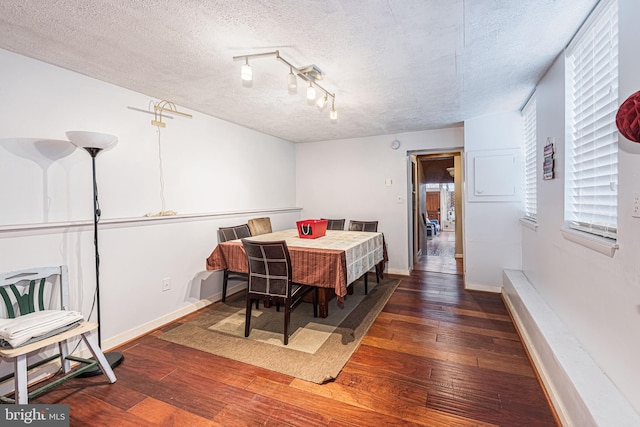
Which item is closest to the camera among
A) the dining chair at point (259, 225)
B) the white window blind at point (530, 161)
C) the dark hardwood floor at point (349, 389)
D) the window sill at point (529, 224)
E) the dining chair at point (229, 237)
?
the dark hardwood floor at point (349, 389)

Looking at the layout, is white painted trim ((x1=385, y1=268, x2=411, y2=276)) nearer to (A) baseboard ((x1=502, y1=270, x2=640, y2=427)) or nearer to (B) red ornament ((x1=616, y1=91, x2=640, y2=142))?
(A) baseboard ((x1=502, y1=270, x2=640, y2=427))

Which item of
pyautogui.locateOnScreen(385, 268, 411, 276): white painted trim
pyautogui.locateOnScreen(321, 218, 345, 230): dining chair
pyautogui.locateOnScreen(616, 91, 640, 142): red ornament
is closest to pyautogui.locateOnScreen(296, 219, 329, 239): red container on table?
pyautogui.locateOnScreen(321, 218, 345, 230): dining chair

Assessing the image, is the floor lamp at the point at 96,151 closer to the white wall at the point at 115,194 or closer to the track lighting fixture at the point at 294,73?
the white wall at the point at 115,194

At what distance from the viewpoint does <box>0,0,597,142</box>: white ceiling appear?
1.51 metres

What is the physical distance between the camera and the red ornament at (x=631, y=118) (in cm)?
101

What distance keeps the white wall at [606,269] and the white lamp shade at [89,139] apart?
114 inches

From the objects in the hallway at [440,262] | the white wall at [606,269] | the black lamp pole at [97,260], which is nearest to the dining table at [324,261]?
the black lamp pole at [97,260]

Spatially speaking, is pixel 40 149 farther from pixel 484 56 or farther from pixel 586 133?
pixel 586 133

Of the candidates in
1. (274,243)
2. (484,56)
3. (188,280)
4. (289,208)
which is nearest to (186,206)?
(188,280)

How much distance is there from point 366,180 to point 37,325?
4.08 m

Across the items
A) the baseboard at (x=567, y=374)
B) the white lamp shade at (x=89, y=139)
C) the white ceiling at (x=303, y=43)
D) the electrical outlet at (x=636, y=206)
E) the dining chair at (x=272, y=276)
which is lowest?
the baseboard at (x=567, y=374)

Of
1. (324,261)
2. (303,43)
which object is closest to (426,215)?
(324,261)

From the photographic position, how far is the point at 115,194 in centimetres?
247

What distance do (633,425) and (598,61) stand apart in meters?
1.74
